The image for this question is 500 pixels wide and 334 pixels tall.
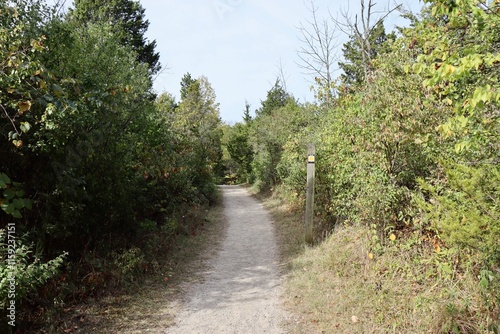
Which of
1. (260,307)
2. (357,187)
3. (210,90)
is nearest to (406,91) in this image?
(357,187)

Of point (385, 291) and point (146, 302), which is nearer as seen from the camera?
point (385, 291)

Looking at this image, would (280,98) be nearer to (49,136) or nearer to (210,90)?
(210,90)

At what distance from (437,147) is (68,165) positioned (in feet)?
19.7

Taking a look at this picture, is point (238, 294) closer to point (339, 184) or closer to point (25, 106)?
point (339, 184)

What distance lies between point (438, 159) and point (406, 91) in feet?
4.20

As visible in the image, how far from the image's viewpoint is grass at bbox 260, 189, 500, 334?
3.75m

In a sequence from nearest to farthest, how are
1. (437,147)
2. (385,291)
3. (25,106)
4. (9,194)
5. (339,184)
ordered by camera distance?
(25,106) → (9,194) → (385,291) → (437,147) → (339,184)

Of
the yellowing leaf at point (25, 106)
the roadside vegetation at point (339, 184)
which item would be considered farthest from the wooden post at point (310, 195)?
the yellowing leaf at point (25, 106)

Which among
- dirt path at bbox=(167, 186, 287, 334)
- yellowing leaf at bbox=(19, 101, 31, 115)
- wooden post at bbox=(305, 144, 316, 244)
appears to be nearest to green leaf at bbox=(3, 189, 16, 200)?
yellowing leaf at bbox=(19, 101, 31, 115)

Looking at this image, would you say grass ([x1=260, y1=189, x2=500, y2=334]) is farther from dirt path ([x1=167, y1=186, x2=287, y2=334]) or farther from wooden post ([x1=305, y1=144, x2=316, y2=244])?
wooden post ([x1=305, y1=144, x2=316, y2=244])

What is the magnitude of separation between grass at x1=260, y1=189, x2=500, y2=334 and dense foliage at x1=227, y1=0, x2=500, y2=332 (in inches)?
2.2

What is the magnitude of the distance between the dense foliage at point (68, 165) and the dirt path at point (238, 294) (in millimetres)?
1531

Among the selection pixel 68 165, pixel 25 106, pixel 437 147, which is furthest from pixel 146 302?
pixel 437 147

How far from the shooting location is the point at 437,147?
199 inches
